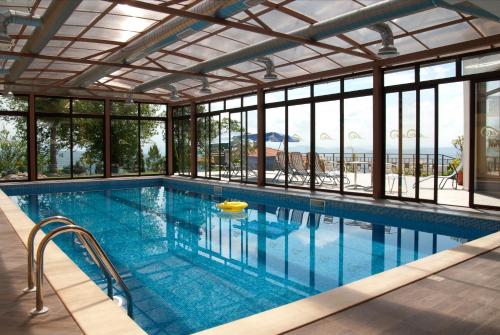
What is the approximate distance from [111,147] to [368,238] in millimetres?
10334

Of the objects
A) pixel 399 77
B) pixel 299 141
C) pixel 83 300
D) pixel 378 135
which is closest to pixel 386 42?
pixel 399 77

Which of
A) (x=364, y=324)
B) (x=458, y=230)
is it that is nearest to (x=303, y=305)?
(x=364, y=324)

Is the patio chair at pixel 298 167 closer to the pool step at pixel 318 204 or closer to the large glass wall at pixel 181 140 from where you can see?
the pool step at pixel 318 204

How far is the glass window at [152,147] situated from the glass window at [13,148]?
12.5ft

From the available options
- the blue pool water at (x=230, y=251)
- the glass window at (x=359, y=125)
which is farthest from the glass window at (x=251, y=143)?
the glass window at (x=359, y=125)

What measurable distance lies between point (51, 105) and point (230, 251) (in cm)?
1013

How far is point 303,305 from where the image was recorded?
2734mm

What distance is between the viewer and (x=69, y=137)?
44.0ft

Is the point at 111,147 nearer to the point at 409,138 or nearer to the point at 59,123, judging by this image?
the point at 59,123

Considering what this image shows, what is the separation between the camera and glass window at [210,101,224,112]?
521 inches

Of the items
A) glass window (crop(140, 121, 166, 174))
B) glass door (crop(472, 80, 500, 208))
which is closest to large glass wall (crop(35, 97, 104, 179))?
glass window (crop(140, 121, 166, 174))

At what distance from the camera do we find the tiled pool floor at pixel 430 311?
241cm

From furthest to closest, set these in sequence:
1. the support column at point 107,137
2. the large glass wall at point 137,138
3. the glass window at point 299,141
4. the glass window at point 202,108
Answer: the large glass wall at point 137,138 → the glass window at point 202,108 → the support column at point 107,137 → the glass window at point 299,141

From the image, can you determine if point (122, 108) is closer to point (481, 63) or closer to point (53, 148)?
point (53, 148)
